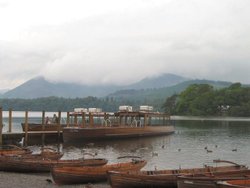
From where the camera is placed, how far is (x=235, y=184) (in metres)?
23.7

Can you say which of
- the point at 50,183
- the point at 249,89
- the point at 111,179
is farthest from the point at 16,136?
the point at 249,89

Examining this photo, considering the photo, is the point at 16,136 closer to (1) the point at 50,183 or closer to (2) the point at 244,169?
(1) the point at 50,183

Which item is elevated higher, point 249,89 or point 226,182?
point 249,89

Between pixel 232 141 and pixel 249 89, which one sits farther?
pixel 249 89

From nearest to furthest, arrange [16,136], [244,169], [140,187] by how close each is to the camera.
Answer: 1. [140,187]
2. [244,169]
3. [16,136]

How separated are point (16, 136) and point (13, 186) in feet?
97.4

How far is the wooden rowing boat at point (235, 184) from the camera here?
22.4 meters

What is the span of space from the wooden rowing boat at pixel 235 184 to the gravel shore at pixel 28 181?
893cm

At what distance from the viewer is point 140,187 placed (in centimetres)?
2756

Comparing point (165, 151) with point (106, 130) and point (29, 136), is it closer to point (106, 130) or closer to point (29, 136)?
point (106, 130)

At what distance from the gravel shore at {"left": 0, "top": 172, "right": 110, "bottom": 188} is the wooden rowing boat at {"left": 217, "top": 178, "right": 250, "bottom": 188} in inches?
352

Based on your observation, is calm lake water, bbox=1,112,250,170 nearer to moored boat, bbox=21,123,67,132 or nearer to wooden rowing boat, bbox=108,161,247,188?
moored boat, bbox=21,123,67,132

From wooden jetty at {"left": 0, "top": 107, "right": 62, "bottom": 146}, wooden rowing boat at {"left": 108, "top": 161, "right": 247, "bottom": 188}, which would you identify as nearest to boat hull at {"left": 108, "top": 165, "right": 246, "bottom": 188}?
wooden rowing boat at {"left": 108, "top": 161, "right": 247, "bottom": 188}

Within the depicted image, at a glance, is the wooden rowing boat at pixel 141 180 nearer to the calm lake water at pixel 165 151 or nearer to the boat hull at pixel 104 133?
the calm lake water at pixel 165 151
